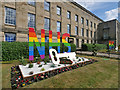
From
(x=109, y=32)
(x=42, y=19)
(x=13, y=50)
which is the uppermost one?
(x=109, y=32)

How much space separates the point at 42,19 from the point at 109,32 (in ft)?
103

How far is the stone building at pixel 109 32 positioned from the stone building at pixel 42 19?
37.7 ft

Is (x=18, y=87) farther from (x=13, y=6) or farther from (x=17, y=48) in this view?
(x=13, y=6)

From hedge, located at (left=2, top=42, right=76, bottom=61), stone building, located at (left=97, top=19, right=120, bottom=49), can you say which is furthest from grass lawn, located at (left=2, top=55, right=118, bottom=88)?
stone building, located at (left=97, top=19, right=120, bottom=49)

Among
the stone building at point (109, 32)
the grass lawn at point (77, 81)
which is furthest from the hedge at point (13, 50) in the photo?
the stone building at point (109, 32)

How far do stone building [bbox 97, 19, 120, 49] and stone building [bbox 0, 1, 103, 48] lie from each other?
11.5m

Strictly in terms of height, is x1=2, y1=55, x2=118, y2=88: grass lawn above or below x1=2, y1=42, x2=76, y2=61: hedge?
below

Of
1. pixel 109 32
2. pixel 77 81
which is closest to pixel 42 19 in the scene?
pixel 77 81

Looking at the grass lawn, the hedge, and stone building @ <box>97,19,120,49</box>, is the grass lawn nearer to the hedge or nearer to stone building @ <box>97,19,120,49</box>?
the hedge

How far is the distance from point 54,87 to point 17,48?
731cm

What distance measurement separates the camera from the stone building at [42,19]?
1008 cm

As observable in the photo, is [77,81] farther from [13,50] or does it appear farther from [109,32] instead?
[109,32]

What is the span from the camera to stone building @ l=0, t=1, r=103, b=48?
1008cm

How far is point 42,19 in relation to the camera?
13.3m
